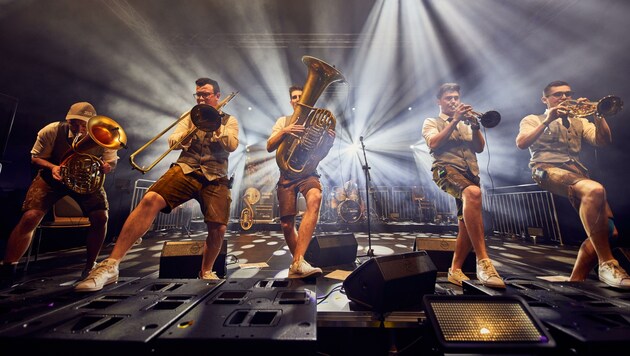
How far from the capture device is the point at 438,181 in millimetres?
2764

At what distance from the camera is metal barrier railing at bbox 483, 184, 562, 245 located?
6.30 meters

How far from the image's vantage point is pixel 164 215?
884cm

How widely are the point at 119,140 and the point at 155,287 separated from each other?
1.92m

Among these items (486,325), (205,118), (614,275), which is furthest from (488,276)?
(205,118)

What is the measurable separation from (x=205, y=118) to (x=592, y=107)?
5.02m

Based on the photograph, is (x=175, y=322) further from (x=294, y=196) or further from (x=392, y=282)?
(x=294, y=196)

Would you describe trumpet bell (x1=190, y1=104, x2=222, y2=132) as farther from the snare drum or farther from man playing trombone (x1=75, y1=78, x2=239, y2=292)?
the snare drum

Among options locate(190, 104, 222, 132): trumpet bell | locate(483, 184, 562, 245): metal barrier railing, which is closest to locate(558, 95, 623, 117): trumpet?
locate(483, 184, 562, 245): metal barrier railing

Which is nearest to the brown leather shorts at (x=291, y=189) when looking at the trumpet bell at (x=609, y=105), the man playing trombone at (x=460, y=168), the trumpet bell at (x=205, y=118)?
the trumpet bell at (x=205, y=118)

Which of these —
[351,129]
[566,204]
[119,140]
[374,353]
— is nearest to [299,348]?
[374,353]

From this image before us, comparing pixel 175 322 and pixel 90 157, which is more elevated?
pixel 90 157

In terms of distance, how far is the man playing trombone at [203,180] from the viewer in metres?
2.23

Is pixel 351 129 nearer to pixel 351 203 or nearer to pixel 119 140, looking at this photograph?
pixel 351 203

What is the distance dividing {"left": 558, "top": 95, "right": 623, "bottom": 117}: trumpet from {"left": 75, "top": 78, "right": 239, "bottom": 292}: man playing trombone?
433 cm
